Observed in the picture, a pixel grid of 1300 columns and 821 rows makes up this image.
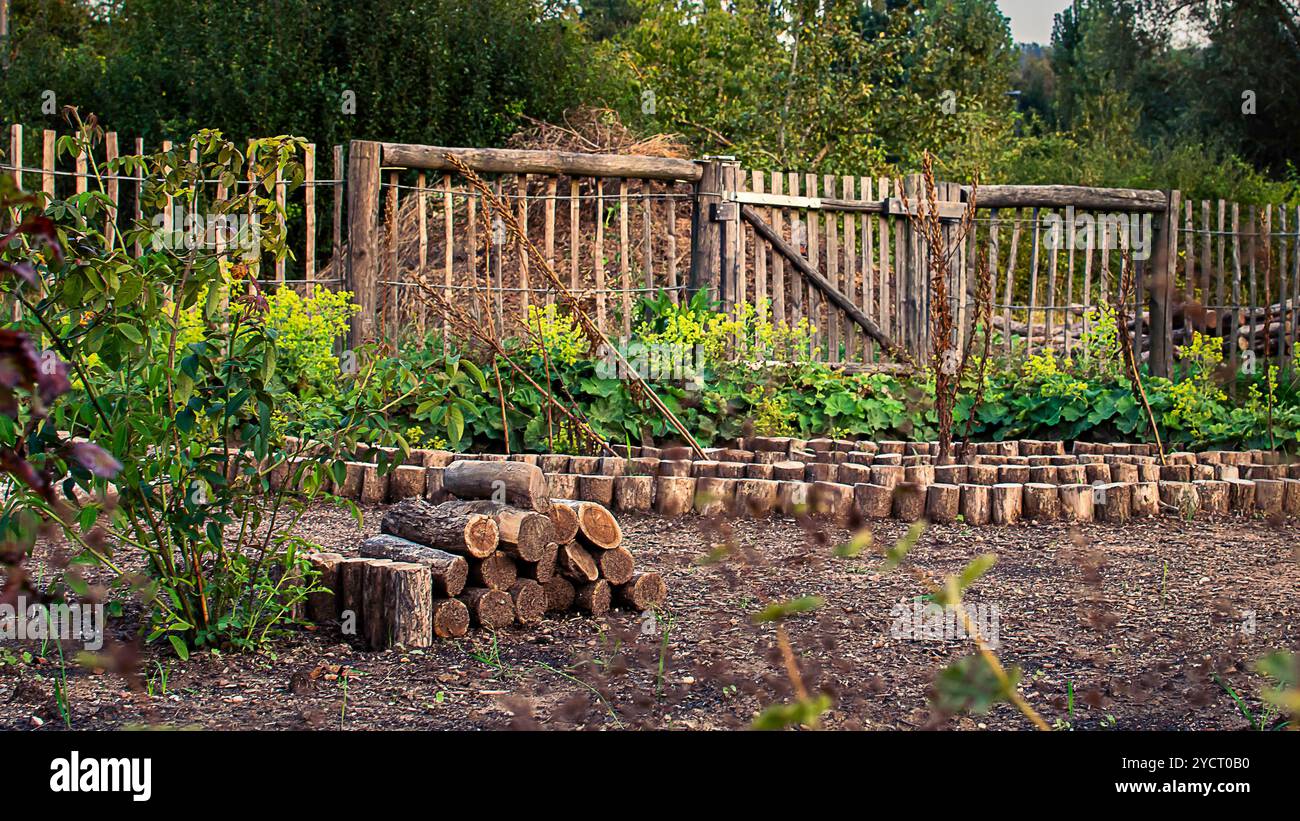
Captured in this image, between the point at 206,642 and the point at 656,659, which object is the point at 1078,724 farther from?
the point at 206,642

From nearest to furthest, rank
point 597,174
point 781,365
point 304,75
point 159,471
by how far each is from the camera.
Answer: point 159,471 < point 781,365 < point 597,174 < point 304,75

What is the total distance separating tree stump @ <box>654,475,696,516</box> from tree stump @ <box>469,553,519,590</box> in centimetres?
206

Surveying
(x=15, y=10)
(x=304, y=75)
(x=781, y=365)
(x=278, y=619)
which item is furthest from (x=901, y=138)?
(x=15, y=10)

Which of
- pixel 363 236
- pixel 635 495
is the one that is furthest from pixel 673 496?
pixel 363 236

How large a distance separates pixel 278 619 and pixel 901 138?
45.8ft

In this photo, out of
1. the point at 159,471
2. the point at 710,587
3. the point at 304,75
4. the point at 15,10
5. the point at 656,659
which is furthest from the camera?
the point at 15,10

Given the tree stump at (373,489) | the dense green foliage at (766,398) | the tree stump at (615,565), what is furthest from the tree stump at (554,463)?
the tree stump at (615,565)

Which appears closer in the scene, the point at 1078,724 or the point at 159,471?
the point at 1078,724

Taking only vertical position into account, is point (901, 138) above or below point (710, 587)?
above

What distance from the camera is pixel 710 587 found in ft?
15.0

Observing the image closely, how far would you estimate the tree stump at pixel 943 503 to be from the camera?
230 inches

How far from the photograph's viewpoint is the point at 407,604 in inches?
146

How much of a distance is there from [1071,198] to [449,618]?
7706 millimetres

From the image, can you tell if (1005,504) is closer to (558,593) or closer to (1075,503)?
(1075,503)
